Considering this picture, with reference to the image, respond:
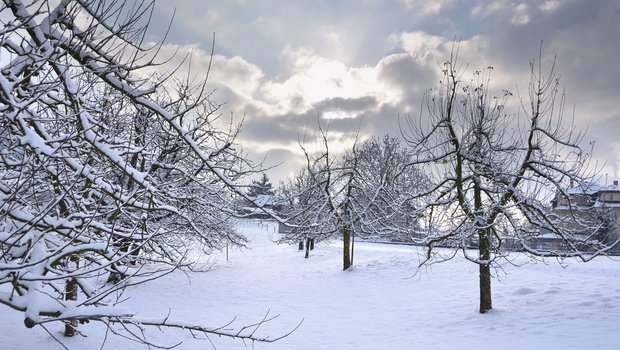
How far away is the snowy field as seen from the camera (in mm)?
7918

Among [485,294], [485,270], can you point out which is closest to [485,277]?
[485,270]

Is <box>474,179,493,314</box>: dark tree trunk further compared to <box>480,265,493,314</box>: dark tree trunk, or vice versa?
<box>480,265,493,314</box>: dark tree trunk

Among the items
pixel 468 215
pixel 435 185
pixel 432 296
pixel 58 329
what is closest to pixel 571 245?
pixel 468 215

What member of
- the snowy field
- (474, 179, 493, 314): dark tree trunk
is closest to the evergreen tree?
the snowy field

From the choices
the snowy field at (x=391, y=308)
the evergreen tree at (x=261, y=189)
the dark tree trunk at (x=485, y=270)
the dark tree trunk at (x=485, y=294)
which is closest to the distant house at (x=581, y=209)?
the snowy field at (x=391, y=308)

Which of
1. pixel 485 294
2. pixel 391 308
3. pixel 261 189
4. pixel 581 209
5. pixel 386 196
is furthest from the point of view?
pixel 386 196

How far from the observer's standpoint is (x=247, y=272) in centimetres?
1888

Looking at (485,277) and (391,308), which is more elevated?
(485,277)

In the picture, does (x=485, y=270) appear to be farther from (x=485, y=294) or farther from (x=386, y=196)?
(x=386, y=196)

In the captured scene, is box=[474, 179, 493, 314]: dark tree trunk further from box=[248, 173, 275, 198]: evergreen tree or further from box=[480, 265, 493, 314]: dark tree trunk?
box=[248, 173, 275, 198]: evergreen tree

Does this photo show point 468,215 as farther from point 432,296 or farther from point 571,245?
point 432,296

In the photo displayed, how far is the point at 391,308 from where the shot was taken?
459 inches

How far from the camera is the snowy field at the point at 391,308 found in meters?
7.92

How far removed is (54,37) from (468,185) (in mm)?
9281
